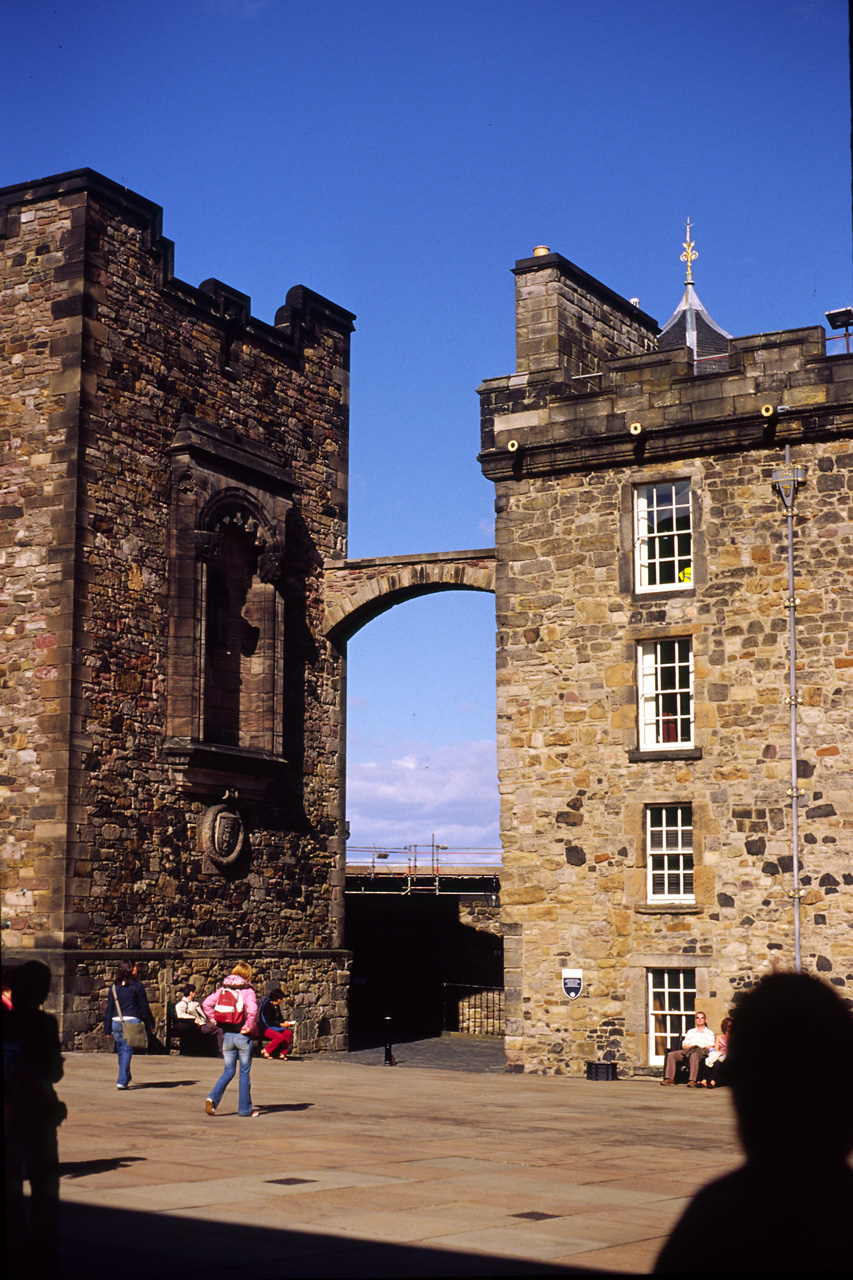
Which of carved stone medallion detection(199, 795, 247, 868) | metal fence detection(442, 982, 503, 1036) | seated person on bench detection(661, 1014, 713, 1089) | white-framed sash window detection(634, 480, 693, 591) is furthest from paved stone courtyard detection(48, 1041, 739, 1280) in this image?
metal fence detection(442, 982, 503, 1036)

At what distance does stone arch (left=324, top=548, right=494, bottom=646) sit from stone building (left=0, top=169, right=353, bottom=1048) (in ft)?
1.07

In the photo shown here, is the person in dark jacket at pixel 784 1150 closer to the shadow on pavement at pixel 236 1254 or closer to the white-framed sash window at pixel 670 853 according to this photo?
the shadow on pavement at pixel 236 1254

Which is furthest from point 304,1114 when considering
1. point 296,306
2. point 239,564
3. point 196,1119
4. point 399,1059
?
point 296,306

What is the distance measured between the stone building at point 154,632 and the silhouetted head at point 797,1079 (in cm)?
1870

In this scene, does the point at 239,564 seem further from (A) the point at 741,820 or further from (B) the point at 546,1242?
(B) the point at 546,1242

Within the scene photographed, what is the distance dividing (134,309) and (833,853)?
42.6ft

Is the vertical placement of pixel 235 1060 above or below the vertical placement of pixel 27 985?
below

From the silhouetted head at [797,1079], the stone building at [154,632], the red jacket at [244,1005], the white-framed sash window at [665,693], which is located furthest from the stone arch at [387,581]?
the silhouetted head at [797,1079]

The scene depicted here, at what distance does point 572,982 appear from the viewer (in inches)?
846

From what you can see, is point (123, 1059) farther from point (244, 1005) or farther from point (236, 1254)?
point (236, 1254)

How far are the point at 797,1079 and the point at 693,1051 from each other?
1768cm

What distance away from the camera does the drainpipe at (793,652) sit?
66.1 ft

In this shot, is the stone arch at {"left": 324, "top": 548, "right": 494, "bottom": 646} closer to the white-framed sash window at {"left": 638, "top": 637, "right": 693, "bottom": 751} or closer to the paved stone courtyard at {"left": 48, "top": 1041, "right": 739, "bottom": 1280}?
the white-framed sash window at {"left": 638, "top": 637, "right": 693, "bottom": 751}

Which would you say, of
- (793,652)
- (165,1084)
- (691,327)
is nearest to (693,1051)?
(793,652)
